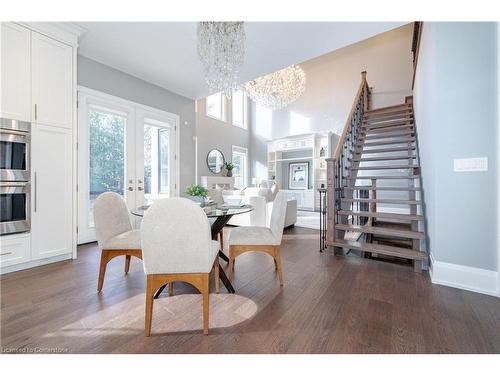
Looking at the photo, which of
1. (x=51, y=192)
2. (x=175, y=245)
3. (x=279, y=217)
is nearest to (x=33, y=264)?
(x=51, y=192)

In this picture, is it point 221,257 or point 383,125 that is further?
point 383,125

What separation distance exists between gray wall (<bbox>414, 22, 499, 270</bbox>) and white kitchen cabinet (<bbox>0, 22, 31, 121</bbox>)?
4160 mm

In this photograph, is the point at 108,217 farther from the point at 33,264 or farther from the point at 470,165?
the point at 470,165


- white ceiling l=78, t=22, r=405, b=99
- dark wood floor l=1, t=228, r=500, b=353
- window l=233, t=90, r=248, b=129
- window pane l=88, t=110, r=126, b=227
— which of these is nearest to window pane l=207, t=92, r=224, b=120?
window l=233, t=90, r=248, b=129

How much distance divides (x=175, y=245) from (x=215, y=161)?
21.1 ft

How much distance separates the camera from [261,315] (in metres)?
1.65

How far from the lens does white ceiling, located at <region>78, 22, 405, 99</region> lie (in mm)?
2859

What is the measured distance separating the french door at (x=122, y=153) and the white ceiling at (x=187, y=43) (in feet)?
2.27

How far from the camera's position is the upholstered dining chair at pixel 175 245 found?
1.37 meters

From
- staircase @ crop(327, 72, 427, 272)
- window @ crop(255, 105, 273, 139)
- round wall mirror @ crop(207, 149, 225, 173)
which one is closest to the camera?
staircase @ crop(327, 72, 427, 272)

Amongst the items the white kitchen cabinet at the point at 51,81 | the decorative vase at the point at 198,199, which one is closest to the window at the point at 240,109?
the white kitchen cabinet at the point at 51,81

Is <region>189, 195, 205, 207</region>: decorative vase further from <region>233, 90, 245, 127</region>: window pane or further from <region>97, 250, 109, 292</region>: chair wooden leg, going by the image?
<region>233, 90, 245, 127</region>: window pane
